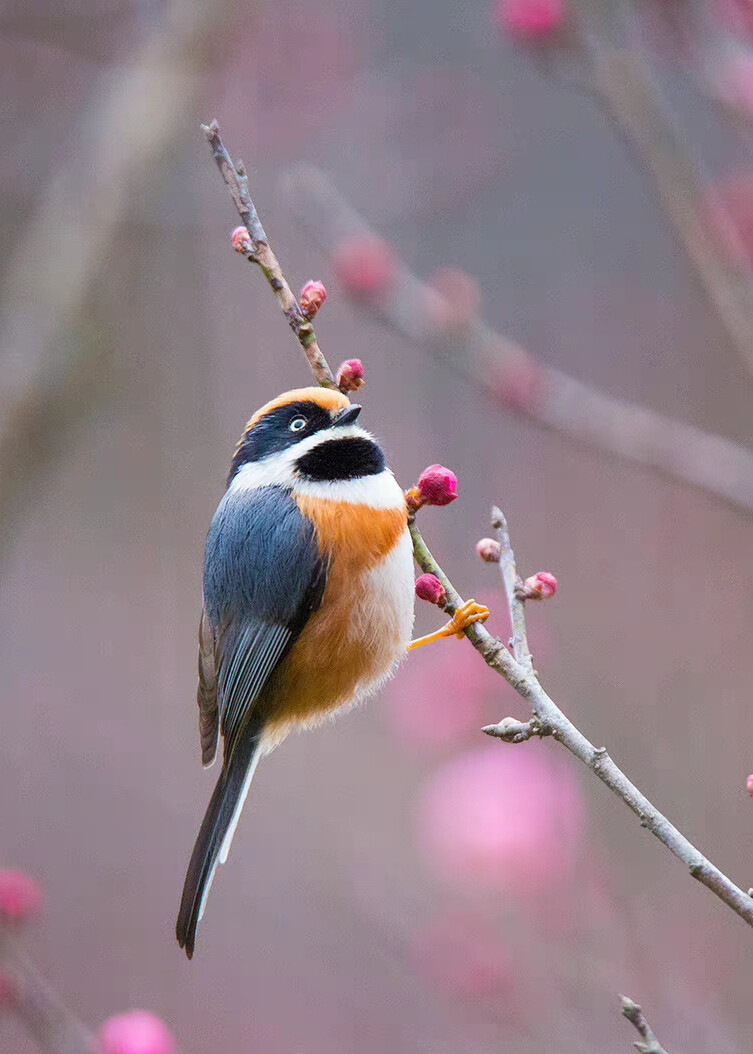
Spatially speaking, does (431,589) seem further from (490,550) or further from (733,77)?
(733,77)

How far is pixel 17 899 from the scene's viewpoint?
6.53ft

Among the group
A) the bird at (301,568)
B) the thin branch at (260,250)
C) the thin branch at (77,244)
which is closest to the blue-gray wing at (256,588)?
the bird at (301,568)

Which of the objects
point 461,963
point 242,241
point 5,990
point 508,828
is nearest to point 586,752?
point 242,241

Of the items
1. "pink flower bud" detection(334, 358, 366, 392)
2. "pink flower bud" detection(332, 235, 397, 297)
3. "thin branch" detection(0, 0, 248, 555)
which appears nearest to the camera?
"pink flower bud" detection(334, 358, 366, 392)

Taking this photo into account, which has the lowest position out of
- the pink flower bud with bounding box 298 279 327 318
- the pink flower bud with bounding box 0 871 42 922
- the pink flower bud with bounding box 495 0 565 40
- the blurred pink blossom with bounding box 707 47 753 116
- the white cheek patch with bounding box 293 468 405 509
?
the pink flower bud with bounding box 0 871 42 922

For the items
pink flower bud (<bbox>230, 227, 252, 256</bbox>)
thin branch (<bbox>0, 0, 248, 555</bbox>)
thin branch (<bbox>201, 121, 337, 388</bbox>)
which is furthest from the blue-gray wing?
thin branch (<bbox>0, 0, 248, 555</bbox>)

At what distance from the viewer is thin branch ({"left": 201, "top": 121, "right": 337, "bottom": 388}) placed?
154 cm

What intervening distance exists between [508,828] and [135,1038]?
106cm

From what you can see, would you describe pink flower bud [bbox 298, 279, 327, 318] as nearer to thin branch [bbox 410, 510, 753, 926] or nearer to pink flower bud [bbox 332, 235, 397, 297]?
thin branch [bbox 410, 510, 753, 926]

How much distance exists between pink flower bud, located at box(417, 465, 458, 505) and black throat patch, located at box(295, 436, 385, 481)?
368mm

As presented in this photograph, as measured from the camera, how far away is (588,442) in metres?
2.48

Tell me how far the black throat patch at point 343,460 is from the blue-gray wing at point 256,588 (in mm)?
73

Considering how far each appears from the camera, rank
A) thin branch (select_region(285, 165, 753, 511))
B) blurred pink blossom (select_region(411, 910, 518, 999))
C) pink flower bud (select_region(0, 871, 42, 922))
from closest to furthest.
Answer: pink flower bud (select_region(0, 871, 42, 922)), thin branch (select_region(285, 165, 753, 511)), blurred pink blossom (select_region(411, 910, 518, 999))

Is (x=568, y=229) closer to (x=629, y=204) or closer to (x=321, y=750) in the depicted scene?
(x=629, y=204)
